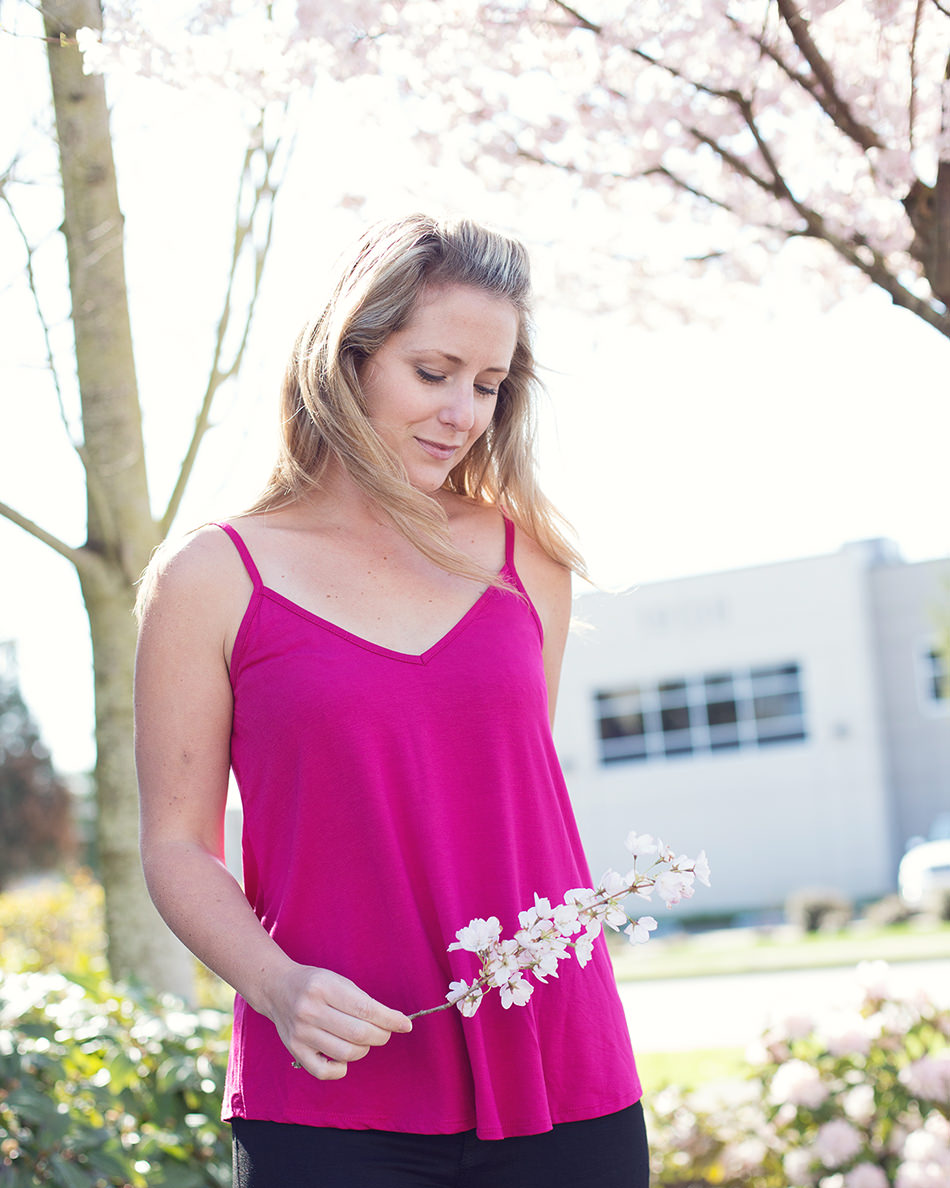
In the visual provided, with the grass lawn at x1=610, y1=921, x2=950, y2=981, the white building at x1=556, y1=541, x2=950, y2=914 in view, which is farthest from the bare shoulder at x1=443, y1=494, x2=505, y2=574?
the white building at x1=556, y1=541, x2=950, y2=914

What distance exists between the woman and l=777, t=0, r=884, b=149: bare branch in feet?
3.67

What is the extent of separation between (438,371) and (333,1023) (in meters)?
0.83

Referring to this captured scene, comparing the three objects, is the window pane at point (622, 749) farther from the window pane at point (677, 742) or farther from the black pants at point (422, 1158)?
the black pants at point (422, 1158)

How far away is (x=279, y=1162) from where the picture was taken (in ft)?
4.73

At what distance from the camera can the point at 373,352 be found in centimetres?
171

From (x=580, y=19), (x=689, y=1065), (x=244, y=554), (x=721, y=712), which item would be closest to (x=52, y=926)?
(x=689, y=1065)

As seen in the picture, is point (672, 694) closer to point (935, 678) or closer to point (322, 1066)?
point (935, 678)

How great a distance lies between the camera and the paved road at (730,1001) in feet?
11.9

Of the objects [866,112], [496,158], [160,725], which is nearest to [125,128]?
[496,158]

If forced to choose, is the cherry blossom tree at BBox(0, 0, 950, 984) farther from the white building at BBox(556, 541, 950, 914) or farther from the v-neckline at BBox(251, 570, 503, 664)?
the white building at BBox(556, 541, 950, 914)

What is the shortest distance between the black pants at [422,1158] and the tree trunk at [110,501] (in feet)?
6.50

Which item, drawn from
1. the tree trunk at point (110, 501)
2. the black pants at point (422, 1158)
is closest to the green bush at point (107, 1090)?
the tree trunk at point (110, 501)

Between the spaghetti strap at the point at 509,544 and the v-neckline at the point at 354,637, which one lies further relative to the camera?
the spaghetti strap at the point at 509,544

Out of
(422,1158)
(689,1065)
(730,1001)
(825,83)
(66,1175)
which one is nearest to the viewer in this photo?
(422,1158)
